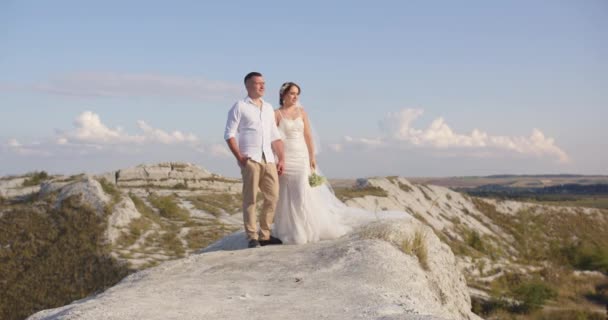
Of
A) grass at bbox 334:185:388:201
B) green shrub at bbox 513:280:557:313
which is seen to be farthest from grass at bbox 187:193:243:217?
green shrub at bbox 513:280:557:313

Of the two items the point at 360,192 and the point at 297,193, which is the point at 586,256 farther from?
the point at 297,193

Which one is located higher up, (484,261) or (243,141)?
(243,141)

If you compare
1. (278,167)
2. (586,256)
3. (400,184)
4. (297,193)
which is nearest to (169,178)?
(400,184)

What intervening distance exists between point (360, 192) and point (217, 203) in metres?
8.76

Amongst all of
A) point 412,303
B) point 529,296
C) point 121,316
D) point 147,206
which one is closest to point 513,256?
point 529,296

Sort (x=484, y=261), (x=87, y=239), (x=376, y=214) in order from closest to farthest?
(x=376, y=214)
(x=87, y=239)
(x=484, y=261)

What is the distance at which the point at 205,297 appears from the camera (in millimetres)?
6758

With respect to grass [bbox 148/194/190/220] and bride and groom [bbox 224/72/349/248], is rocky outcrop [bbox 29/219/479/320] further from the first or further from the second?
grass [bbox 148/194/190/220]

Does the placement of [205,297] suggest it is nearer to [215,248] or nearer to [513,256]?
[215,248]

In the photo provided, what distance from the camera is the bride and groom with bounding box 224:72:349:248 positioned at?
1059 cm

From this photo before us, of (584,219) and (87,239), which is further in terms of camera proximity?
(584,219)

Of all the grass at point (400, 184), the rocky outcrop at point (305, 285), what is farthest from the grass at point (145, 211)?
the grass at point (400, 184)

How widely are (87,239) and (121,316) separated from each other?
12.8 meters

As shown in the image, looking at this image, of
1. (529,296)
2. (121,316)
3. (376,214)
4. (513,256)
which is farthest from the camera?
(513,256)
